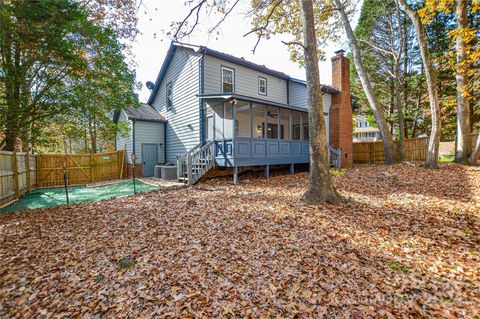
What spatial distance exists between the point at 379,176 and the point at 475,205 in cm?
378

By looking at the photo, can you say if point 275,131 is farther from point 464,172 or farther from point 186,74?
point 464,172

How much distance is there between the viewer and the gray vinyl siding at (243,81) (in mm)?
12453

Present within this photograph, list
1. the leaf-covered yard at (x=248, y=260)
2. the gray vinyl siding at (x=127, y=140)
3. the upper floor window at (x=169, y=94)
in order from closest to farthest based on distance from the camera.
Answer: the leaf-covered yard at (x=248, y=260) → the gray vinyl siding at (x=127, y=140) → the upper floor window at (x=169, y=94)

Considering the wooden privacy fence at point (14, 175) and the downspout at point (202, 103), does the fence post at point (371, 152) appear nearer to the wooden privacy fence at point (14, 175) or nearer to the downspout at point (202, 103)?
the downspout at point (202, 103)

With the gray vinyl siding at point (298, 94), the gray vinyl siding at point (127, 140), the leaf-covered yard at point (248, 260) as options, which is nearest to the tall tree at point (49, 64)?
the leaf-covered yard at point (248, 260)

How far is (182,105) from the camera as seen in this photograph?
13.8 meters

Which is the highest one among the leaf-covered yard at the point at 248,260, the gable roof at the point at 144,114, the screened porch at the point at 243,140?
the gable roof at the point at 144,114

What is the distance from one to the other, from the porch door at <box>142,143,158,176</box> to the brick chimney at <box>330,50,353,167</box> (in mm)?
12057

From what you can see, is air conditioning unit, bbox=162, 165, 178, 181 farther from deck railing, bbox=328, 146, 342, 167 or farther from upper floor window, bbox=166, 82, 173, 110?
deck railing, bbox=328, 146, 342, 167

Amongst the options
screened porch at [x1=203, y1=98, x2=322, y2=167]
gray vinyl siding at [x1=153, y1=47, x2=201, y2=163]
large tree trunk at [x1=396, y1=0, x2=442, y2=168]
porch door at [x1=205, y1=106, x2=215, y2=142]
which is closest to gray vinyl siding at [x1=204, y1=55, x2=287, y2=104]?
gray vinyl siding at [x1=153, y1=47, x2=201, y2=163]

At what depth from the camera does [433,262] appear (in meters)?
3.46

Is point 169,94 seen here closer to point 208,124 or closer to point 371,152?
point 208,124

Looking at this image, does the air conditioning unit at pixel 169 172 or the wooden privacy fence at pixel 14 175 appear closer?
the wooden privacy fence at pixel 14 175

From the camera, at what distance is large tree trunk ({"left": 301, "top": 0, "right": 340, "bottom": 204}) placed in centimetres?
620
